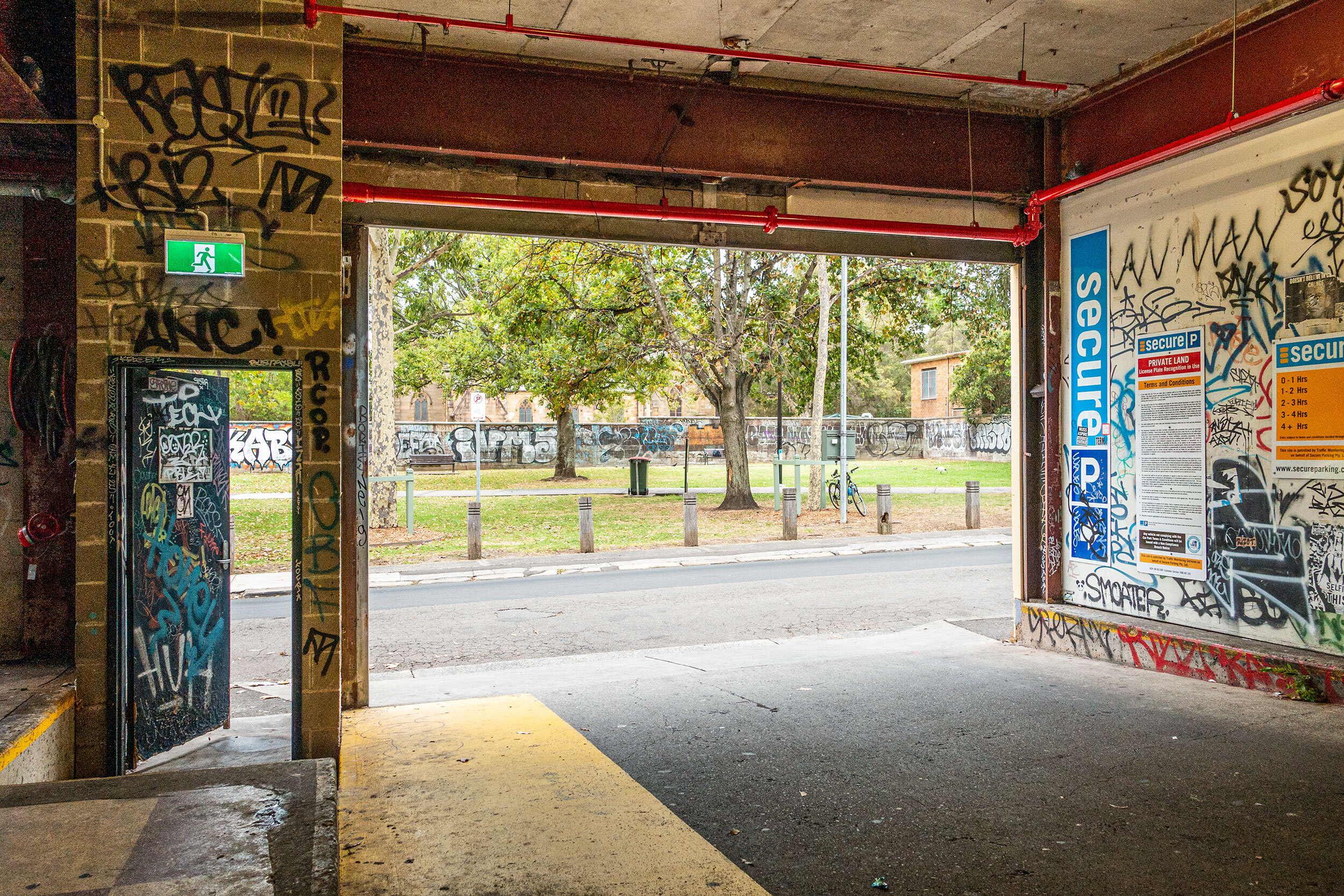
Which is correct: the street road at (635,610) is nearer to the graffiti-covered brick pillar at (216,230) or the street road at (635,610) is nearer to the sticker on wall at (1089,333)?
the graffiti-covered brick pillar at (216,230)

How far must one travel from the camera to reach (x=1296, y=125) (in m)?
6.23

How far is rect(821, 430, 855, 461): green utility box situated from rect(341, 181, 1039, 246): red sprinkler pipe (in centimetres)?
1221

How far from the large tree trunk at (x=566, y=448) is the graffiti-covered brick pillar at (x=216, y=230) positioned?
88.9 ft

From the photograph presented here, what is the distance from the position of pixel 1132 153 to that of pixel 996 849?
6060mm

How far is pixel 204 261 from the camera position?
4.91m

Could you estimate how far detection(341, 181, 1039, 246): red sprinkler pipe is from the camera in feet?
22.0

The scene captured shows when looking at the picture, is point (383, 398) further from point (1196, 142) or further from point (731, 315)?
point (1196, 142)

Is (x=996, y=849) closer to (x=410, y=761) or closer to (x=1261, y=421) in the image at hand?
(x=410, y=761)

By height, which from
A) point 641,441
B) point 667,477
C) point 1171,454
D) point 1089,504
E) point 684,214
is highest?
point 684,214

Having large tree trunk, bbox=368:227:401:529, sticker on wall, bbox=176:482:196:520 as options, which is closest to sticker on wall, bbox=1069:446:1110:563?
sticker on wall, bbox=176:482:196:520

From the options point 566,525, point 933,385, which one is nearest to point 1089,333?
point 566,525

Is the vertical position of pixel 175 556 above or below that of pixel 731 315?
below

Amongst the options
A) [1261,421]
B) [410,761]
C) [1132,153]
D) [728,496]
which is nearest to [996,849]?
[410,761]

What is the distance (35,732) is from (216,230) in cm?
266
